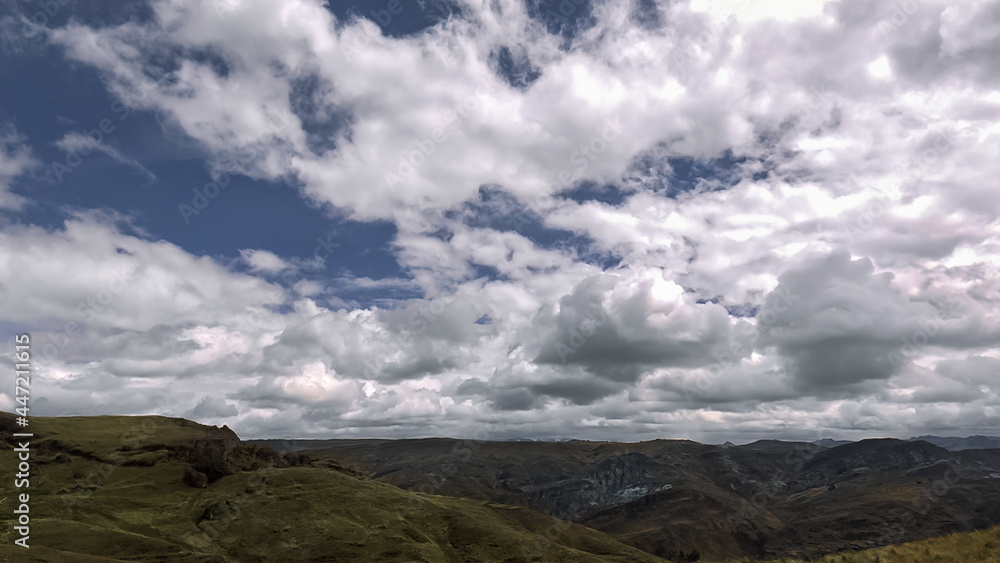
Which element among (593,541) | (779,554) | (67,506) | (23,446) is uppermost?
(23,446)

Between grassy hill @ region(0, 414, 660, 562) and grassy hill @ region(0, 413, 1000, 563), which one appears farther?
grassy hill @ region(0, 414, 660, 562)

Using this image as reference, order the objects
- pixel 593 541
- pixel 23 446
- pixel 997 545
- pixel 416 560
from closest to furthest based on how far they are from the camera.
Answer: pixel 997 545
pixel 416 560
pixel 23 446
pixel 593 541

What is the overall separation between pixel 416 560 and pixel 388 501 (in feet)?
75.0

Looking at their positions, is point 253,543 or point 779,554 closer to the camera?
point 253,543

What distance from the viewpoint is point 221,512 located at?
81688 mm

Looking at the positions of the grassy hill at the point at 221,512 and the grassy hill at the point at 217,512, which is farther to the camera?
the grassy hill at the point at 221,512

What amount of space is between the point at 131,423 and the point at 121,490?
149 ft

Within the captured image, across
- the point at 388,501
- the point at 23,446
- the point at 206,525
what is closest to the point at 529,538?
the point at 388,501

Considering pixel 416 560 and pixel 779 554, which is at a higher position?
pixel 416 560

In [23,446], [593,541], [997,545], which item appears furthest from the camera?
[593,541]

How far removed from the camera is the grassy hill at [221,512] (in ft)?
235

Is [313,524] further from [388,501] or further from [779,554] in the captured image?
[779,554]

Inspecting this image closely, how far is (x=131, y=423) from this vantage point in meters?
124

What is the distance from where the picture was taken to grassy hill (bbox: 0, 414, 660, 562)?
71562 millimetres
